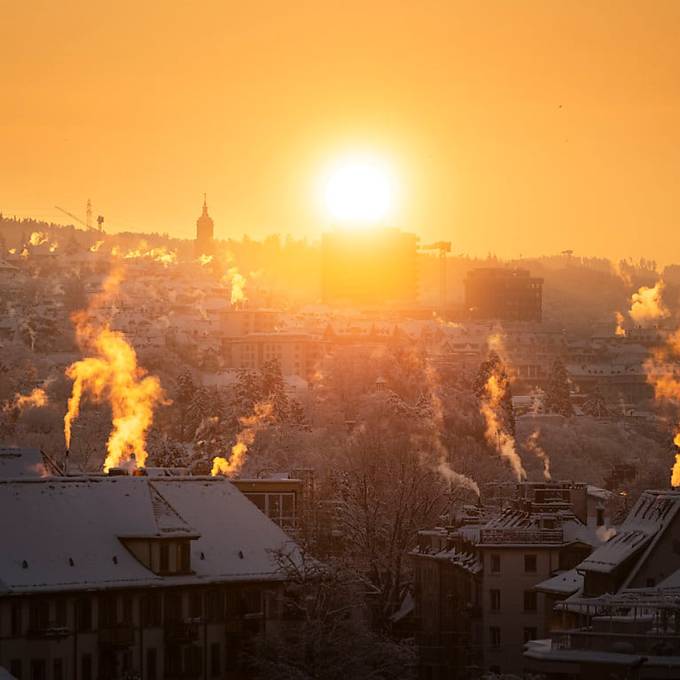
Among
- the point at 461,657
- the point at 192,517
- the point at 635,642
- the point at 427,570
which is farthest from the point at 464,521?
the point at 635,642

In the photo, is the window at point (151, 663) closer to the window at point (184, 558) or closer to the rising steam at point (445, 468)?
the window at point (184, 558)

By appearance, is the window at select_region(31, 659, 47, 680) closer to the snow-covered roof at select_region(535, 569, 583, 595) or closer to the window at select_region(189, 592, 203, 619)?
the window at select_region(189, 592, 203, 619)

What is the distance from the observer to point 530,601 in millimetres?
89312

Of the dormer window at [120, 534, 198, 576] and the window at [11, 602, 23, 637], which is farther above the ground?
A: the dormer window at [120, 534, 198, 576]

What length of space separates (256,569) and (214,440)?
100 metres

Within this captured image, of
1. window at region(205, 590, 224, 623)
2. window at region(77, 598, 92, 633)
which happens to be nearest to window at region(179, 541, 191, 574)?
window at region(205, 590, 224, 623)

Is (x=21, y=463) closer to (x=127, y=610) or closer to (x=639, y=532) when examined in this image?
(x=127, y=610)

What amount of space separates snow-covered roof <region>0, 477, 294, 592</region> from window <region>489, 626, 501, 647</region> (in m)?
7.97

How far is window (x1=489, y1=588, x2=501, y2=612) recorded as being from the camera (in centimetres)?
9012

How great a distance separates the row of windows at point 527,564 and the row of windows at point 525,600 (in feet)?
2.10

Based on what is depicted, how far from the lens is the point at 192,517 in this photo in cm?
8419

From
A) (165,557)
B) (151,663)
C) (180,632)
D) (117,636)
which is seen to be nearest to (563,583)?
(165,557)

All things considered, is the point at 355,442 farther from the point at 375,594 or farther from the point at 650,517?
the point at 650,517

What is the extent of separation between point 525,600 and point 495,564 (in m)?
2.01
